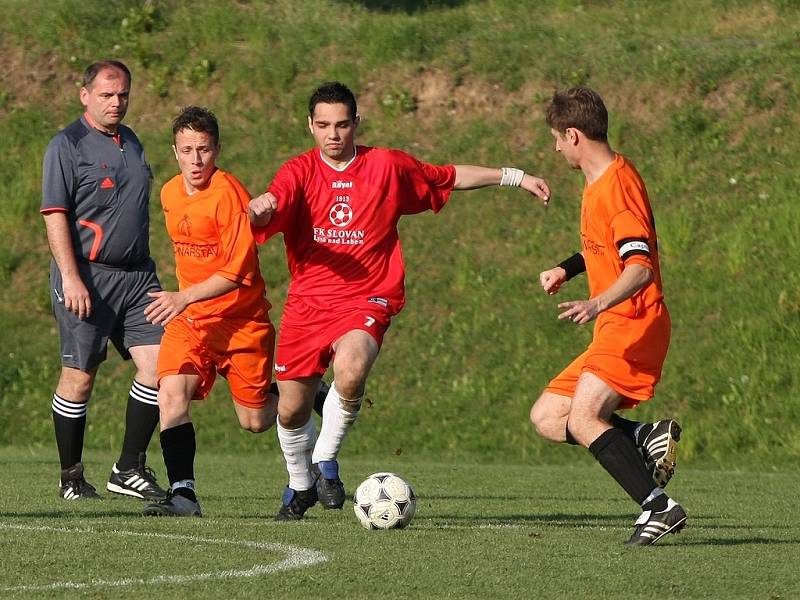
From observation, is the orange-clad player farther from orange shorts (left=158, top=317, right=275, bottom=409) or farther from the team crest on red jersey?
orange shorts (left=158, top=317, right=275, bottom=409)

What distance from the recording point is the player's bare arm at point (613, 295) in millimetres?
6648

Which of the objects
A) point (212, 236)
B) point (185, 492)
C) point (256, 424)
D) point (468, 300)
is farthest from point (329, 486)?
point (468, 300)

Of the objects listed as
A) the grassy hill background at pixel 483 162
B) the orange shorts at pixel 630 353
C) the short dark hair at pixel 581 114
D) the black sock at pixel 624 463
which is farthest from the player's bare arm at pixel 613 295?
the grassy hill background at pixel 483 162

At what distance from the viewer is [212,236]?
873cm

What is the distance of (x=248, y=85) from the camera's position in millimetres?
21344

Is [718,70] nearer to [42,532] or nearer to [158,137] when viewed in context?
[158,137]

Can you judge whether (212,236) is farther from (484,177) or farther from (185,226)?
(484,177)

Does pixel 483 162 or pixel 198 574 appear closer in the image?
pixel 198 574

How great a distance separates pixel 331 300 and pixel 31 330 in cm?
1081

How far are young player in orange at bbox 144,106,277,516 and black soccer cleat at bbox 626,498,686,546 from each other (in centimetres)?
250

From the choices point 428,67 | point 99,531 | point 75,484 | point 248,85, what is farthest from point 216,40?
point 99,531

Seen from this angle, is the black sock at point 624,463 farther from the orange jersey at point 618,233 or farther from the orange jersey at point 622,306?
the orange jersey at point 618,233

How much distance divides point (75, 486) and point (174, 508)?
146cm

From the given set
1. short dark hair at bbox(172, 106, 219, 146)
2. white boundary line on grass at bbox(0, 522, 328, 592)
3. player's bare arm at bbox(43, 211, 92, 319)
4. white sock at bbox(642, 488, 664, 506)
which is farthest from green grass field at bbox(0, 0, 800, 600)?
short dark hair at bbox(172, 106, 219, 146)
